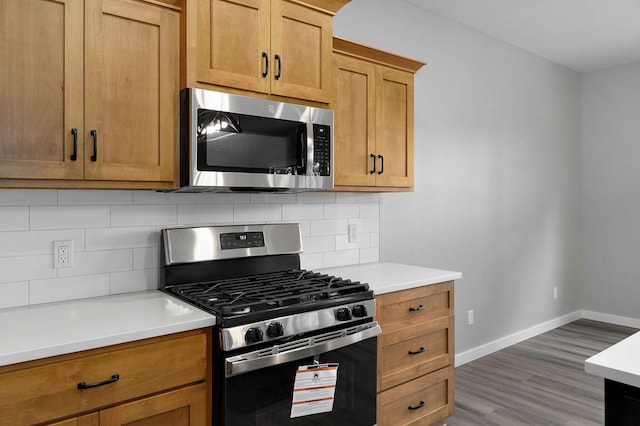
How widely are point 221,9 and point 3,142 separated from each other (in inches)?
40.2

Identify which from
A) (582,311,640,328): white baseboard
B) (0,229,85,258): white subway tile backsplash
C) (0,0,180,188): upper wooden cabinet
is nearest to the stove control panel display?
(0,0,180,188): upper wooden cabinet

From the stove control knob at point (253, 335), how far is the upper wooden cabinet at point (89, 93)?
28.7 inches

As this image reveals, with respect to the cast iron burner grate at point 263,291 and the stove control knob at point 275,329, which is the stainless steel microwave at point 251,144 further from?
the stove control knob at point 275,329

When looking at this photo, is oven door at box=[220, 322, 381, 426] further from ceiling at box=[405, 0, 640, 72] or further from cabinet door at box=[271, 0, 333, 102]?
ceiling at box=[405, 0, 640, 72]

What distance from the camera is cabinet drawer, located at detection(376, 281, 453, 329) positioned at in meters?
2.31

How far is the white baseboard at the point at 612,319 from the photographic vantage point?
4.84 meters

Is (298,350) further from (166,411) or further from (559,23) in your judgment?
(559,23)

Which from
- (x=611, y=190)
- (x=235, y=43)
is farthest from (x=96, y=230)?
(x=611, y=190)

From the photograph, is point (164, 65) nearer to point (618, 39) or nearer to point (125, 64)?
point (125, 64)

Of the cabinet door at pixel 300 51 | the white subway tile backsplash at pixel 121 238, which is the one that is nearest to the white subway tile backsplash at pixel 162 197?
the white subway tile backsplash at pixel 121 238

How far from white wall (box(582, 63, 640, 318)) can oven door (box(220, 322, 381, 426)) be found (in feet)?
13.4

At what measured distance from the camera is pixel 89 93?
1.75 m

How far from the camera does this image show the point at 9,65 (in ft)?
5.23

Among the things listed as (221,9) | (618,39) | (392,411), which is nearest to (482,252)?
(392,411)
